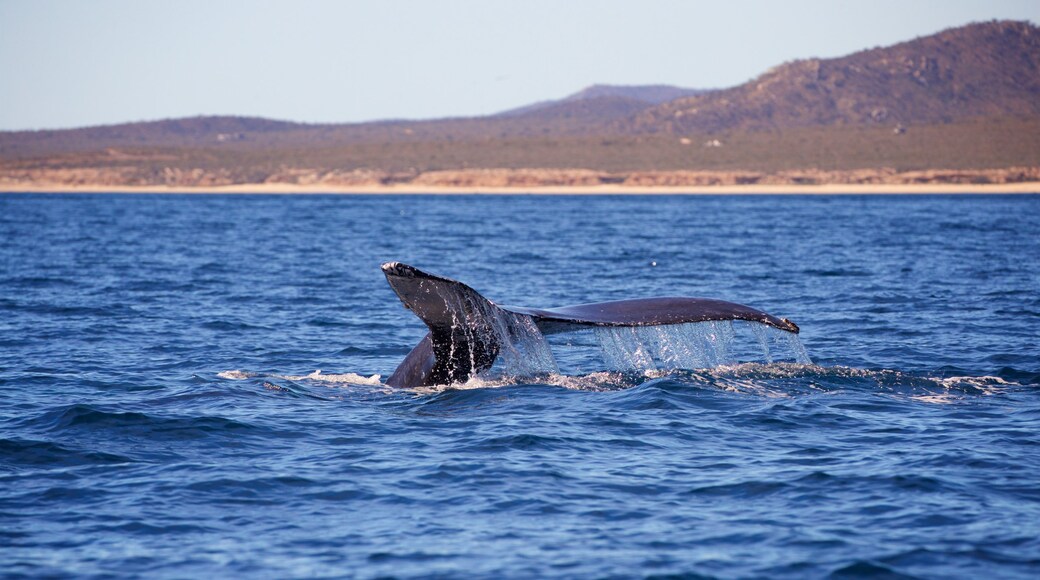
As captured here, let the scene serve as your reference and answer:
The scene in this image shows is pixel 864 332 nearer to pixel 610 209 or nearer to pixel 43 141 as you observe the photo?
pixel 610 209

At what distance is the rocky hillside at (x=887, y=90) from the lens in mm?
150875

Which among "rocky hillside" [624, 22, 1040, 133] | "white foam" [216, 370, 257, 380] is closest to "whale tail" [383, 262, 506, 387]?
"white foam" [216, 370, 257, 380]

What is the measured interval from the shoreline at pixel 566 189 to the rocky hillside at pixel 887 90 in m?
48.2

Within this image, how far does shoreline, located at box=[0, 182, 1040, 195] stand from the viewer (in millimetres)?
89000

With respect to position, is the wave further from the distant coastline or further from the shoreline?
the distant coastline

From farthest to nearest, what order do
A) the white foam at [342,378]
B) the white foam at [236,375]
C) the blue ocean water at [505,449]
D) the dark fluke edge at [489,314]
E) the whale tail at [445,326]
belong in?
1. the white foam at [236,375]
2. the white foam at [342,378]
3. the dark fluke edge at [489,314]
4. the whale tail at [445,326]
5. the blue ocean water at [505,449]

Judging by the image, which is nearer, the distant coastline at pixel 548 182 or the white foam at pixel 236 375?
the white foam at pixel 236 375

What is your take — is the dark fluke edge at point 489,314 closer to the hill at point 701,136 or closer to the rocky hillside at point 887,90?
the hill at point 701,136

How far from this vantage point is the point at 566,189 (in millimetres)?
104875

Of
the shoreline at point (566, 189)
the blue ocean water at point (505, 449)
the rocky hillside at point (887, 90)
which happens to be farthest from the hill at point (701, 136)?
the blue ocean water at point (505, 449)

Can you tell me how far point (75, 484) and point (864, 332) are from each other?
440 inches

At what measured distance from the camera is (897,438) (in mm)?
9227

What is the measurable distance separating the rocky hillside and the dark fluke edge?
13893 centimetres

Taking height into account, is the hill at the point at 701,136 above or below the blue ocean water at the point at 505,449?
above
